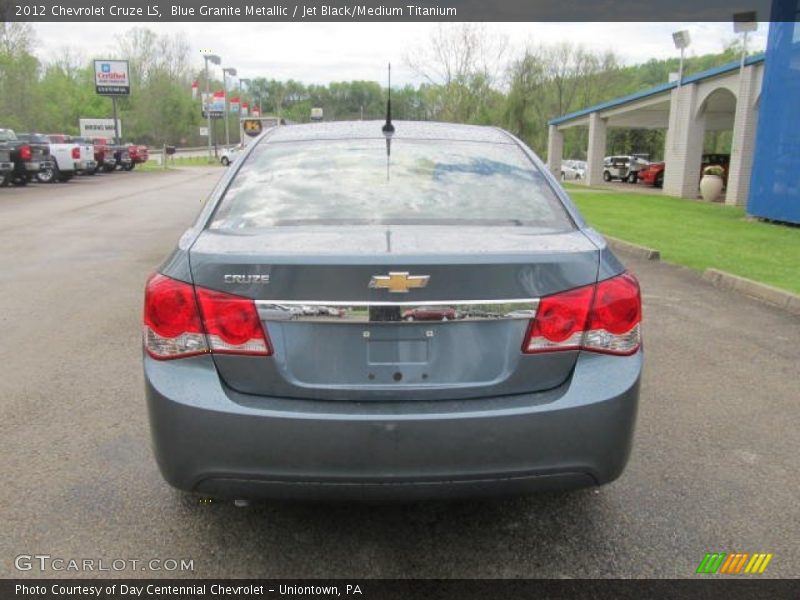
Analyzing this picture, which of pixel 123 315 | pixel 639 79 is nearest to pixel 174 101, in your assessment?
pixel 639 79

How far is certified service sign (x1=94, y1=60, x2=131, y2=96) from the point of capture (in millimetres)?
53219

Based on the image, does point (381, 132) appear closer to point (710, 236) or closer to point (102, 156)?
point (710, 236)

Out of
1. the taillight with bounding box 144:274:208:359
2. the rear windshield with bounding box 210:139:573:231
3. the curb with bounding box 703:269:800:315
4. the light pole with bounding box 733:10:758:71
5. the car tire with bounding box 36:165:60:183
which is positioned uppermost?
the light pole with bounding box 733:10:758:71

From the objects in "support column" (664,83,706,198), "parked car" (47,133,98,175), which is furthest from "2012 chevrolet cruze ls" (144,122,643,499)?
"parked car" (47,133,98,175)

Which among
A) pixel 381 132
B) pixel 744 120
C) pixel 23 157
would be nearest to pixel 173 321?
pixel 381 132

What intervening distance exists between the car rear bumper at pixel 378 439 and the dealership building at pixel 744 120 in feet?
45.9

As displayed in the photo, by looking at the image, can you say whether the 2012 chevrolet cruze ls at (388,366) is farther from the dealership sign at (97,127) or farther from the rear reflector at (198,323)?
the dealership sign at (97,127)

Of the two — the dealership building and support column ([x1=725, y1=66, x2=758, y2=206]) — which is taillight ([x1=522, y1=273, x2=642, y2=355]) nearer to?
the dealership building

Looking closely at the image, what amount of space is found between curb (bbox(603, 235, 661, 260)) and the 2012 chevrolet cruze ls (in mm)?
8267

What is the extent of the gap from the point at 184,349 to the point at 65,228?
42.2 feet

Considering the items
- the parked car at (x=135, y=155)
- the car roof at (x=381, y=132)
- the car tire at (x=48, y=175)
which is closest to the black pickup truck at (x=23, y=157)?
the car tire at (x=48, y=175)

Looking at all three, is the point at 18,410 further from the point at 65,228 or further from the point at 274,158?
the point at 65,228

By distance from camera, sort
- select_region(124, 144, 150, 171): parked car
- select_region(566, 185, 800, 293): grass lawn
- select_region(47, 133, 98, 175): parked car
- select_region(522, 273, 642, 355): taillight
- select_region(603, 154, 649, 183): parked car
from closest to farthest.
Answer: select_region(522, 273, 642, 355): taillight, select_region(566, 185, 800, 293): grass lawn, select_region(47, 133, 98, 175): parked car, select_region(603, 154, 649, 183): parked car, select_region(124, 144, 150, 171): parked car

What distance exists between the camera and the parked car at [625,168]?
40.0 metres
